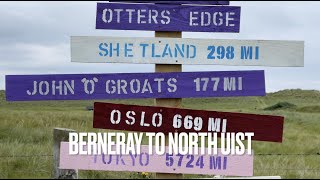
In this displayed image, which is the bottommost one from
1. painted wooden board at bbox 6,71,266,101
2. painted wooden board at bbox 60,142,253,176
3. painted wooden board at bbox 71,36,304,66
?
painted wooden board at bbox 60,142,253,176

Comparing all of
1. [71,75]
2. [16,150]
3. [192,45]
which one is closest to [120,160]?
[71,75]

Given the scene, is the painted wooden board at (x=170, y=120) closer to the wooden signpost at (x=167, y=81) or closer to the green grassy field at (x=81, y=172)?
the wooden signpost at (x=167, y=81)

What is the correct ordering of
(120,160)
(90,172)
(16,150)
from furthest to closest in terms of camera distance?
(16,150) → (90,172) → (120,160)

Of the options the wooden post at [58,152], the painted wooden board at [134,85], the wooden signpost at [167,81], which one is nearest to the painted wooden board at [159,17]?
the wooden signpost at [167,81]

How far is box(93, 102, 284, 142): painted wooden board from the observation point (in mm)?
6414

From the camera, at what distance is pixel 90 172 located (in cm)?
773

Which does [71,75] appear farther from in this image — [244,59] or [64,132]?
[244,59]

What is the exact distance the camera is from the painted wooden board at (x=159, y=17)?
658cm

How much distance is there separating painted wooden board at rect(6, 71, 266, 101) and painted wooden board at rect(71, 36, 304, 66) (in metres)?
0.20

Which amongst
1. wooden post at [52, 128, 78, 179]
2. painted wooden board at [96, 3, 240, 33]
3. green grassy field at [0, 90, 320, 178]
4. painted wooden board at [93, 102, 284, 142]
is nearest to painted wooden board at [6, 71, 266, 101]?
painted wooden board at [93, 102, 284, 142]

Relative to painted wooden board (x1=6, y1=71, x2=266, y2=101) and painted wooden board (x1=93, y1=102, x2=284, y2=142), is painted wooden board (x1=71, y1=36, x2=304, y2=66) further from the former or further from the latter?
painted wooden board (x1=93, y1=102, x2=284, y2=142)

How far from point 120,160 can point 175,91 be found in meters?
1.16

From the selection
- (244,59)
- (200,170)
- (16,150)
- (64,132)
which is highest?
(244,59)

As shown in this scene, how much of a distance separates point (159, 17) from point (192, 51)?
638 millimetres
